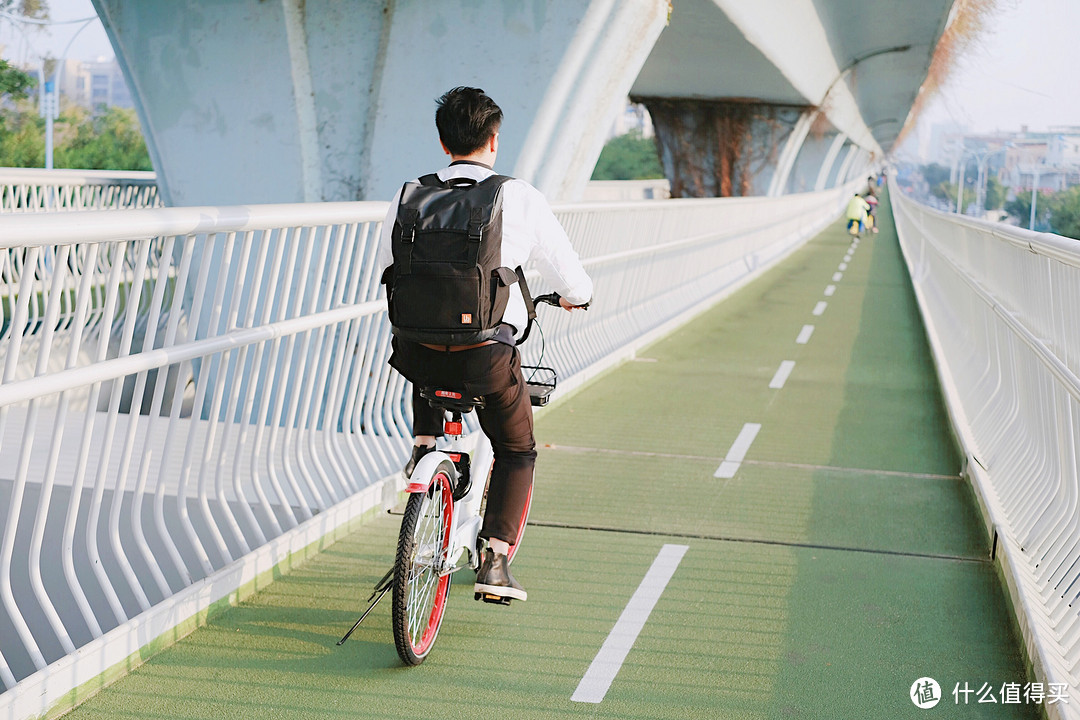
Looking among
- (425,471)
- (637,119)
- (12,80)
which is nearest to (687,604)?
(425,471)

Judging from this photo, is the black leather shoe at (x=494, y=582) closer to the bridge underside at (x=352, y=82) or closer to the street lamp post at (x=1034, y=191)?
the bridge underside at (x=352, y=82)

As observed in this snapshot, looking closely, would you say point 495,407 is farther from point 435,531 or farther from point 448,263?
point 448,263

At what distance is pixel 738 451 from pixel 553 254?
443cm

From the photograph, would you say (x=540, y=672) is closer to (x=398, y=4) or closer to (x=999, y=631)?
(x=999, y=631)

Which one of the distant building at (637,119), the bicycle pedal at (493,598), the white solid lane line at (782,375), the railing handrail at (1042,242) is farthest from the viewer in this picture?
the distant building at (637,119)

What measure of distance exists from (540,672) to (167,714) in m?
1.30

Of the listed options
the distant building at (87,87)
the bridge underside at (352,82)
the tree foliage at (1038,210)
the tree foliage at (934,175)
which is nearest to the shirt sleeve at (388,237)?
the bridge underside at (352,82)

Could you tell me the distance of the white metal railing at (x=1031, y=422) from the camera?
4594 millimetres

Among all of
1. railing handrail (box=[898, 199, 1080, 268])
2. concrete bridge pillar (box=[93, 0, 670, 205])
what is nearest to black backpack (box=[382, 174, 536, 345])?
railing handrail (box=[898, 199, 1080, 268])

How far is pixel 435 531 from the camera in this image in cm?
426

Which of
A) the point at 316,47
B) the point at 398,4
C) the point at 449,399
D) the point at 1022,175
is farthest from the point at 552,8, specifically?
the point at 449,399

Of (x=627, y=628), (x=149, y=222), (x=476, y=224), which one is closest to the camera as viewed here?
(x=476, y=224)

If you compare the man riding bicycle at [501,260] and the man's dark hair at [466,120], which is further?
the man's dark hair at [466,120]

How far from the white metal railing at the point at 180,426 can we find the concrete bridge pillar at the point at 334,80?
92 cm
